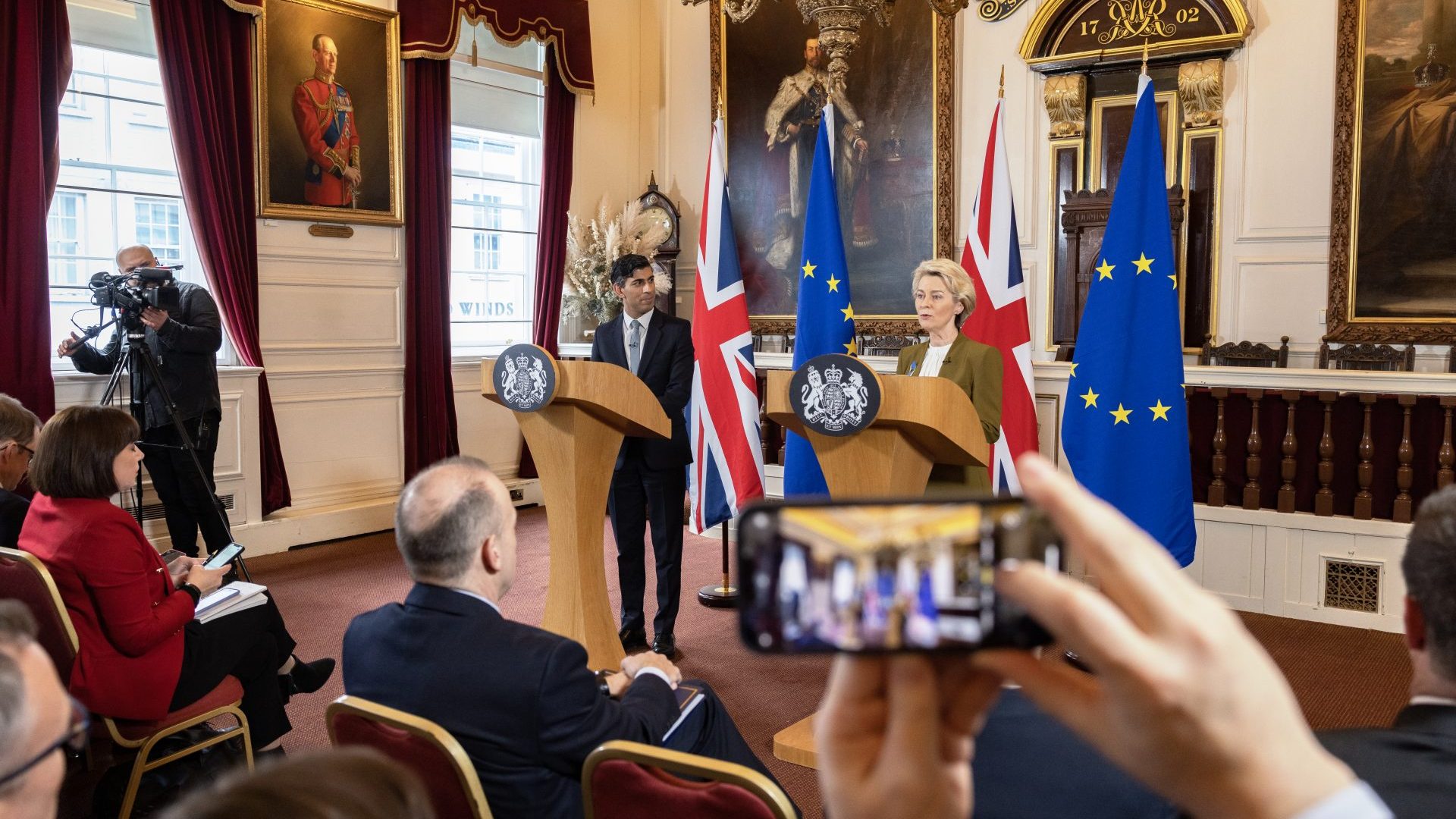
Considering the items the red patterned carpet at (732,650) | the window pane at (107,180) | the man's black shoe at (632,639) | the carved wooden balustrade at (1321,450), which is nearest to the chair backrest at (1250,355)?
the carved wooden balustrade at (1321,450)

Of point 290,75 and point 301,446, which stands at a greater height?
point 290,75

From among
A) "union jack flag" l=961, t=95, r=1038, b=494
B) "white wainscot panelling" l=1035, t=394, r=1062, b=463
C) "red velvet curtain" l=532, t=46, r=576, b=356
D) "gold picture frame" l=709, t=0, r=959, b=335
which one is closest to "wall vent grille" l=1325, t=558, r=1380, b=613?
"white wainscot panelling" l=1035, t=394, r=1062, b=463

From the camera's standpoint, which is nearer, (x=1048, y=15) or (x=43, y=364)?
(x=43, y=364)

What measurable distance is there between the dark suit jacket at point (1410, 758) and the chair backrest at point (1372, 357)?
5275 millimetres

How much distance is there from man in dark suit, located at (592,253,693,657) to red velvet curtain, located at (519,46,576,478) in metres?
3.52

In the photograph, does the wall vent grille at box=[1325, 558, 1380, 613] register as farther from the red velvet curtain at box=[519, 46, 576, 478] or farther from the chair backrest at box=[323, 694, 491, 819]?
the red velvet curtain at box=[519, 46, 576, 478]

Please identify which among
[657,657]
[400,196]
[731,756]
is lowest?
[731,756]

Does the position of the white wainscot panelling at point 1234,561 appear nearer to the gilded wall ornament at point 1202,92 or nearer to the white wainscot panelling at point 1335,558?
the white wainscot panelling at point 1335,558

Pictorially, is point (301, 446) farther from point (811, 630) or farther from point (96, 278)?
point (811, 630)

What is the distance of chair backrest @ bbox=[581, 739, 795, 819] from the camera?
156 cm

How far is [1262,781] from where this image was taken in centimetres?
40

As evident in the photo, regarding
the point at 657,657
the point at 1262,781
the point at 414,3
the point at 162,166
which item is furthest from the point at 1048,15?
the point at 1262,781

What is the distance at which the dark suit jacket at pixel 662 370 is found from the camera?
438 centimetres

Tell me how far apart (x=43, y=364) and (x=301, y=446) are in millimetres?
1573
